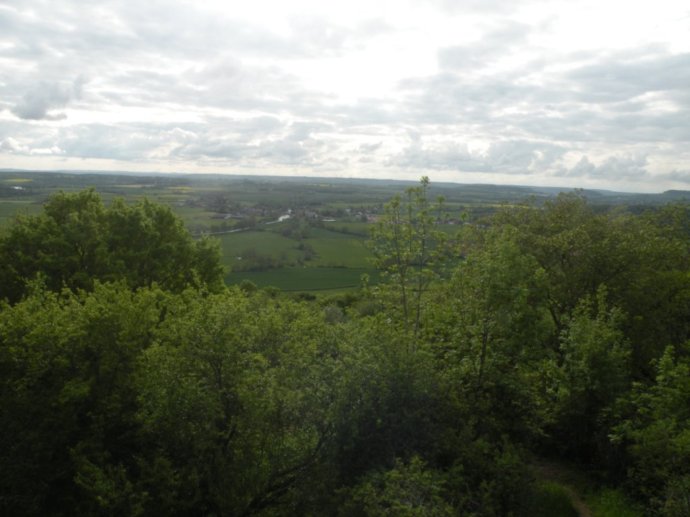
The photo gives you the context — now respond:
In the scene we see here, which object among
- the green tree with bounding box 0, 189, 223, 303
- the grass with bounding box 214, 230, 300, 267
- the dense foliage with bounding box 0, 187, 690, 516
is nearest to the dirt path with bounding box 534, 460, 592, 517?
the dense foliage with bounding box 0, 187, 690, 516

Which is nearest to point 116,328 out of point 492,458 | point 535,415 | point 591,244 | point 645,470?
point 492,458

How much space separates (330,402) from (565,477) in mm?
12207

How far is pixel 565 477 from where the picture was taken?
20.4m

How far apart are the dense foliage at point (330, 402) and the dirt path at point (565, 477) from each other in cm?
101

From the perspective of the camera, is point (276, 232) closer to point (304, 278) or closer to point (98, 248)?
point (304, 278)

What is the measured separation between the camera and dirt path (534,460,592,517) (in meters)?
18.3

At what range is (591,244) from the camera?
2506 cm

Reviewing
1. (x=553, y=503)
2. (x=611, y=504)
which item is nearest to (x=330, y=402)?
(x=553, y=503)

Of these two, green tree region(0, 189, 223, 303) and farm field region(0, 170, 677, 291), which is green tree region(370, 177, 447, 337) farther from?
farm field region(0, 170, 677, 291)

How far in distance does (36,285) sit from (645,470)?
19.2 meters

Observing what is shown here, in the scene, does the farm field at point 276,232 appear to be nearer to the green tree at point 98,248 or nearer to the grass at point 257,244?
the grass at point 257,244

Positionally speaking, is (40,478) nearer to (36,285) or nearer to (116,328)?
(116,328)

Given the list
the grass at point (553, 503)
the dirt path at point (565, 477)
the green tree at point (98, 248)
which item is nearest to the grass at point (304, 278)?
the green tree at point (98, 248)

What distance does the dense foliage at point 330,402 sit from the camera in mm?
12969
